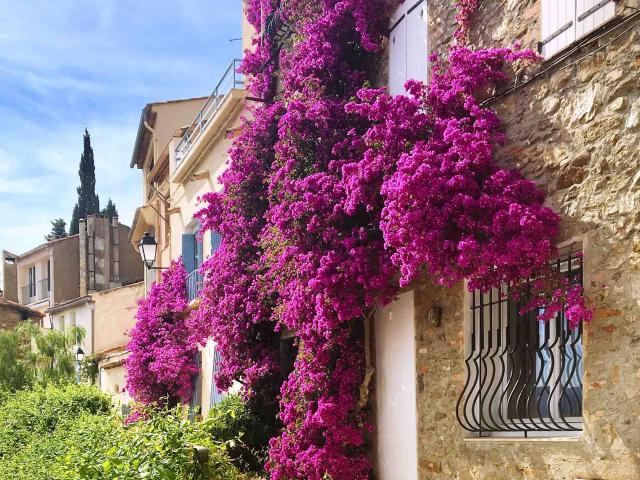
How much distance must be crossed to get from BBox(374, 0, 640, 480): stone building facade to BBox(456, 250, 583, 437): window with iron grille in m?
0.09

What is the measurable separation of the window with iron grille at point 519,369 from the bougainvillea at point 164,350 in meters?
10.7

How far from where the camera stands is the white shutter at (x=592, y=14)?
6.24 metres

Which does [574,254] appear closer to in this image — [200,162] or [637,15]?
[637,15]

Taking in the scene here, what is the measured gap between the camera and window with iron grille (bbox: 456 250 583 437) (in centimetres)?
664

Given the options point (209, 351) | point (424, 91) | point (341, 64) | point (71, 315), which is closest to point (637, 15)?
point (424, 91)

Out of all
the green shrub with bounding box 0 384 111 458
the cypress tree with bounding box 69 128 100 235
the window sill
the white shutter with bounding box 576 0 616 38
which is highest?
the cypress tree with bounding box 69 128 100 235

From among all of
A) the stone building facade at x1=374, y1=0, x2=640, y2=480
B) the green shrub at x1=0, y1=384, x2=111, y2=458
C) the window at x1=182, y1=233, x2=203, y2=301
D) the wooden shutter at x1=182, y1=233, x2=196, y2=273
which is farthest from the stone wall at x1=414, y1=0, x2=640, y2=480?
the wooden shutter at x1=182, y1=233, x2=196, y2=273

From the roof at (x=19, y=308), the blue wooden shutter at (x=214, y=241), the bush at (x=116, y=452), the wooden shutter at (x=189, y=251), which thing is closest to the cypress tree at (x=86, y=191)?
the roof at (x=19, y=308)

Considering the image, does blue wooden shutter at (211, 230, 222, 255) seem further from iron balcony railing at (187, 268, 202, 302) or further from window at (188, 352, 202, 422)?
window at (188, 352, 202, 422)

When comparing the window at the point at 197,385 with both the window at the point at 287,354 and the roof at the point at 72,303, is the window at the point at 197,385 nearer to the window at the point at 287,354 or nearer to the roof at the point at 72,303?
the window at the point at 287,354

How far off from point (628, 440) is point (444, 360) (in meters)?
2.60

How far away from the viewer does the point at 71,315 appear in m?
39.8

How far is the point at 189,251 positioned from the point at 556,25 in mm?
13953

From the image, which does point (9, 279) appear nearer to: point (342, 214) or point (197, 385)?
point (197, 385)
